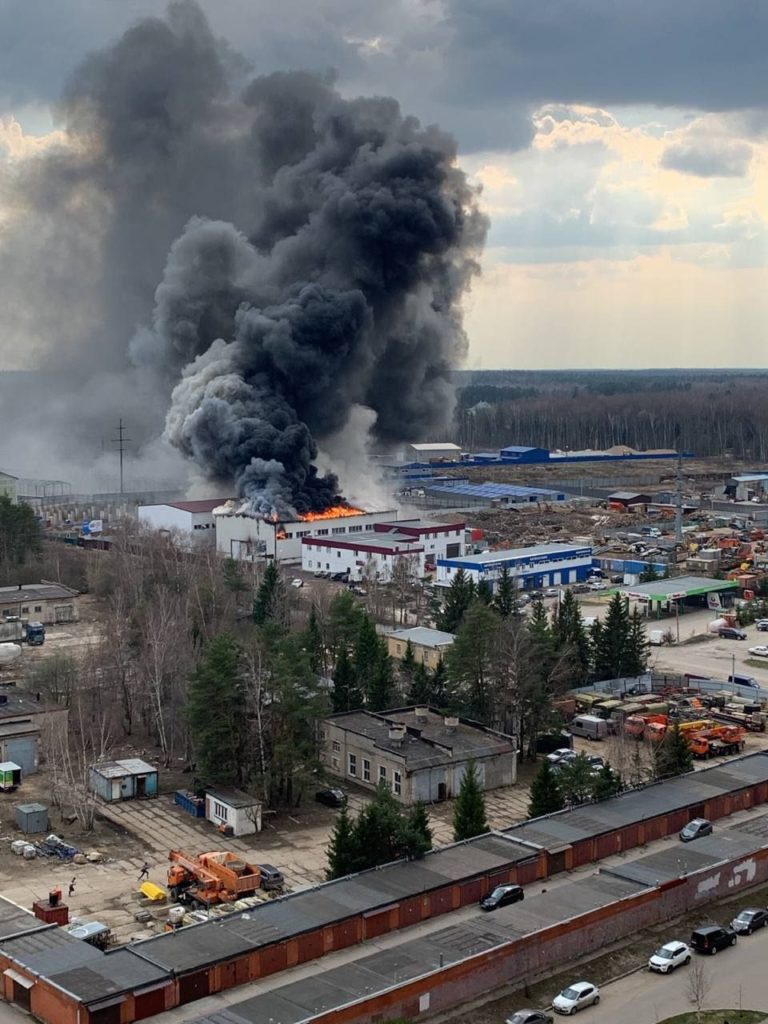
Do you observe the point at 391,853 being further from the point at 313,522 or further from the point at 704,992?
the point at 313,522

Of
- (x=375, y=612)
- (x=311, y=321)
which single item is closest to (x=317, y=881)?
(x=375, y=612)

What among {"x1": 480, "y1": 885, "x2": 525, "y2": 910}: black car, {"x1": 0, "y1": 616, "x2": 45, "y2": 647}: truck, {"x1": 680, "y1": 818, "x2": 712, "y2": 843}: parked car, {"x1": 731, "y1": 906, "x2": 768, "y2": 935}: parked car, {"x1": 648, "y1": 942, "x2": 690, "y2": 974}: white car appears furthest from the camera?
{"x1": 0, "y1": 616, "x2": 45, "y2": 647}: truck

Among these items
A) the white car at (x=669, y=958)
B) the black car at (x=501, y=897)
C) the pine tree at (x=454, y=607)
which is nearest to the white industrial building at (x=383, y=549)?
the pine tree at (x=454, y=607)

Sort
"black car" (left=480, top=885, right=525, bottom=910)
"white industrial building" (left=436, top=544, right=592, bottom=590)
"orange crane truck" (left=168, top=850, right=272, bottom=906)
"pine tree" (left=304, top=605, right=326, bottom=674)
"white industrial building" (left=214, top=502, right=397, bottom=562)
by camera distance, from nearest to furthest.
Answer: "black car" (left=480, top=885, right=525, bottom=910), "orange crane truck" (left=168, top=850, right=272, bottom=906), "pine tree" (left=304, top=605, right=326, bottom=674), "white industrial building" (left=436, top=544, right=592, bottom=590), "white industrial building" (left=214, top=502, right=397, bottom=562)

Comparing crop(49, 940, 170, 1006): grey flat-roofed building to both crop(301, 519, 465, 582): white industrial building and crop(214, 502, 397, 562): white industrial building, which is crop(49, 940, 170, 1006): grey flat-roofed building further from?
crop(214, 502, 397, 562): white industrial building

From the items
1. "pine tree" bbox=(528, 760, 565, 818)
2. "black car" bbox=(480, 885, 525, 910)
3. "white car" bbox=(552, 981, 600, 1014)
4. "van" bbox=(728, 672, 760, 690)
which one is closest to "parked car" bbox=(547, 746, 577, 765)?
"pine tree" bbox=(528, 760, 565, 818)

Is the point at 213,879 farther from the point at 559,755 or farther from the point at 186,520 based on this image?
the point at 186,520

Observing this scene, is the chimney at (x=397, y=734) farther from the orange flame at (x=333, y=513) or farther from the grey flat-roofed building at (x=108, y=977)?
the orange flame at (x=333, y=513)
